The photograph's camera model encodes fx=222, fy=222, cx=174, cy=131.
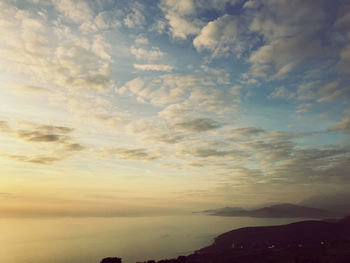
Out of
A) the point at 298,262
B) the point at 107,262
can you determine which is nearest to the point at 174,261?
the point at 107,262

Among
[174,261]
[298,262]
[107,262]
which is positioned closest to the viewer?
[107,262]

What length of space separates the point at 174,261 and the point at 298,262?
109 m

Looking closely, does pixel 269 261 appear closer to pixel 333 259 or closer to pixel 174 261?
pixel 333 259

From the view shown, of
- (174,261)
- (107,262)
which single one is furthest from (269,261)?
(107,262)

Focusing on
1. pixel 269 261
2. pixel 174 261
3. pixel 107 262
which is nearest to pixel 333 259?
pixel 269 261

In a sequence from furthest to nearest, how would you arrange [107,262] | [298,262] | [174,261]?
[298,262]
[174,261]
[107,262]

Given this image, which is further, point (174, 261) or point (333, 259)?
point (333, 259)

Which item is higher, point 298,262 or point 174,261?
point 174,261

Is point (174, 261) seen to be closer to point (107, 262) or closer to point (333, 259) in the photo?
point (107, 262)

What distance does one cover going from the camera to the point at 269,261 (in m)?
199

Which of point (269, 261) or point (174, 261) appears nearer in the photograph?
point (174, 261)

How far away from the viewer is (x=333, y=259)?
194m

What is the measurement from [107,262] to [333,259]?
191294 millimetres

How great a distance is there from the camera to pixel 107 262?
143250 mm
